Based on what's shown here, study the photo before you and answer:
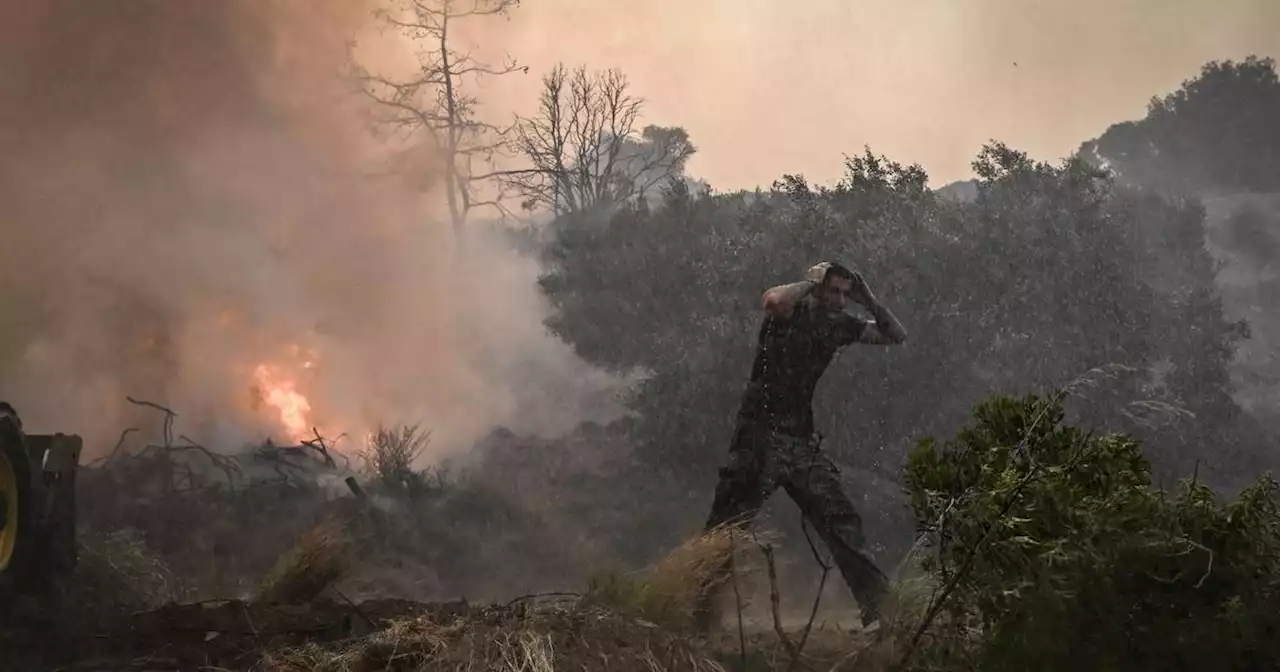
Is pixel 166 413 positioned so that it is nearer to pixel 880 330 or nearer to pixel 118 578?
pixel 118 578

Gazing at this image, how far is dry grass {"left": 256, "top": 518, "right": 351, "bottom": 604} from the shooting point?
18.1 ft

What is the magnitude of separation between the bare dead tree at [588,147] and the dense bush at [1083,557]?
5799mm

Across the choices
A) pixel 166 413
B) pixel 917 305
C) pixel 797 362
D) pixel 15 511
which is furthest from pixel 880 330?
pixel 166 413

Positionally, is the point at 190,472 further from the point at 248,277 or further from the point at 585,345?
the point at 585,345

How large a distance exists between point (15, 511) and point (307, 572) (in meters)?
1.62

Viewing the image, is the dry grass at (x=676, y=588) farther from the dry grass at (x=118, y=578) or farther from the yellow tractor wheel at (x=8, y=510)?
the yellow tractor wheel at (x=8, y=510)

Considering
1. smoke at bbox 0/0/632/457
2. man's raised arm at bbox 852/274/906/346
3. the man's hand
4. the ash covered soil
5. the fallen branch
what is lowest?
the ash covered soil

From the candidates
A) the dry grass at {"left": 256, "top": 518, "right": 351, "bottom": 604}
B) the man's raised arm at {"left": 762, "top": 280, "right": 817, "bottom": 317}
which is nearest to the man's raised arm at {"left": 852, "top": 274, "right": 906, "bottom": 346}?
the man's raised arm at {"left": 762, "top": 280, "right": 817, "bottom": 317}

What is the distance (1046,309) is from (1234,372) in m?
1.58

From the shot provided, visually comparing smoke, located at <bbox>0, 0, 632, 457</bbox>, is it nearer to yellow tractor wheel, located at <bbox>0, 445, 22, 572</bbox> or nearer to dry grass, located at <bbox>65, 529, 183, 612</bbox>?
dry grass, located at <bbox>65, 529, 183, 612</bbox>

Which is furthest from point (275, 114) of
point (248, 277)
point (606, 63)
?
point (606, 63)

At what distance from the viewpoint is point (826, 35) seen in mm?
8688

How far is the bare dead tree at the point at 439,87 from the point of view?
848 centimetres

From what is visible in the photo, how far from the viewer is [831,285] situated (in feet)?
20.3
